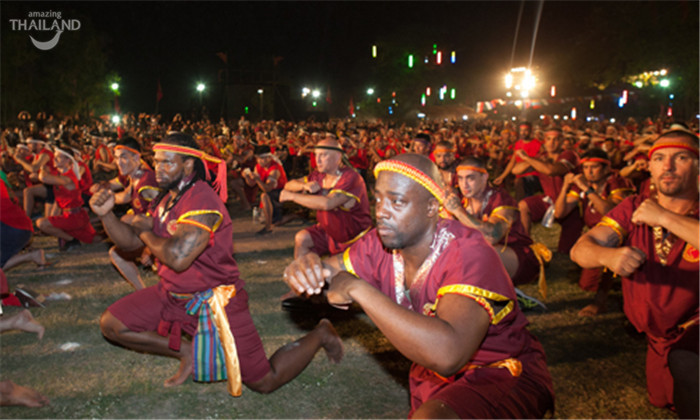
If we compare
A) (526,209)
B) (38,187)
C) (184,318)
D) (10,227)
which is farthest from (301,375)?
(38,187)

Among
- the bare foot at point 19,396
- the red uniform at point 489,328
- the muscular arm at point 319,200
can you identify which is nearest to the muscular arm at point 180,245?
the red uniform at point 489,328

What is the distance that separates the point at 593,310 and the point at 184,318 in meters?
4.45

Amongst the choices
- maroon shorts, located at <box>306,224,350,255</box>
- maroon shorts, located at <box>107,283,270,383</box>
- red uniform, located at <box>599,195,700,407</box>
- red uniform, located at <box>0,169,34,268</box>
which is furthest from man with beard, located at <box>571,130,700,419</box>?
red uniform, located at <box>0,169,34,268</box>

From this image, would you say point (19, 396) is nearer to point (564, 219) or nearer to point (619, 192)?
point (619, 192)

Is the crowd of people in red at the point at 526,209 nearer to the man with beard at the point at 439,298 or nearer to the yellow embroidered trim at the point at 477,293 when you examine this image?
the man with beard at the point at 439,298

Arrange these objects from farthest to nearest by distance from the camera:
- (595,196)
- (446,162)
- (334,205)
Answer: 1. (446,162)
2. (334,205)
3. (595,196)

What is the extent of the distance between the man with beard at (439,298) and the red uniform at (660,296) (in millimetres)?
1374

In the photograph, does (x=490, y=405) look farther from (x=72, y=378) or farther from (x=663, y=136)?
(x=72, y=378)

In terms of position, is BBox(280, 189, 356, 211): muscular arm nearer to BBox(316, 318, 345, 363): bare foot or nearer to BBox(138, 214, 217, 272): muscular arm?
BBox(316, 318, 345, 363): bare foot

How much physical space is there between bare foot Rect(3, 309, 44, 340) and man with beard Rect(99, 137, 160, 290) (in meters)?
1.16

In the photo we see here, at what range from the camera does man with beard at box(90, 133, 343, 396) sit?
3436 mm

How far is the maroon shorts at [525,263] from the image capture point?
523cm

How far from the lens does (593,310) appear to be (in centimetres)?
568

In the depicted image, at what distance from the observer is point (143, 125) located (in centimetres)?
3241
